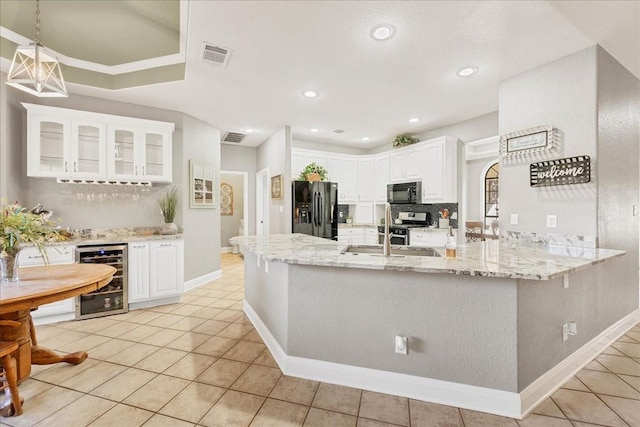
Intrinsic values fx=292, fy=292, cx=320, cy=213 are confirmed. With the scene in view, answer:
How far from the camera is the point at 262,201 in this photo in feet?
21.7

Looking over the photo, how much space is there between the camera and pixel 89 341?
8.74 feet

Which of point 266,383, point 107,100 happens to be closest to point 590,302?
point 266,383

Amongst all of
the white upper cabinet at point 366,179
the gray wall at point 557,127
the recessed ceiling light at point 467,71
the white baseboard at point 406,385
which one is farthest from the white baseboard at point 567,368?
the white upper cabinet at point 366,179

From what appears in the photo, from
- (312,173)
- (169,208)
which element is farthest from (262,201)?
(169,208)

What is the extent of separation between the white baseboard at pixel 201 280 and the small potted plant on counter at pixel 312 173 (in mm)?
2216

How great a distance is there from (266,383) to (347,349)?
602 mm

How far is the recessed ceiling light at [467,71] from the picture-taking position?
2890 mm

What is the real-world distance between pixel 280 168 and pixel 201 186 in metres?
1.35

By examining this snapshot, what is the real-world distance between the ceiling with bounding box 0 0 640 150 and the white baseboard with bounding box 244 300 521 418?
2474mm

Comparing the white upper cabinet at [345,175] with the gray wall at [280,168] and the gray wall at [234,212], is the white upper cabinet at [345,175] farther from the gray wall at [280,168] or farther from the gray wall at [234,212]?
the gray wall at [234,212]

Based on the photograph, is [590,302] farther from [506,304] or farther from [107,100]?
[107,100]

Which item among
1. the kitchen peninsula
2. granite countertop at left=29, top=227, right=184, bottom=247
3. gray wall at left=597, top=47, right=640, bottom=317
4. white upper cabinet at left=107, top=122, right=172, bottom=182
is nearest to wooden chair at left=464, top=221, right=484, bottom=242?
gray wall at left=597, top=47, right=640, bottom=317

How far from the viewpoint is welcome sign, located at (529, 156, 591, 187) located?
8.06ft

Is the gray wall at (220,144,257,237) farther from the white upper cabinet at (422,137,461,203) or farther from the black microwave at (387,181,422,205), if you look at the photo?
the white upper cabinet at (422,137,461,203)
